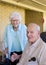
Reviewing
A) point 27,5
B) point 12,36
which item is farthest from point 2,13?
point 12,36

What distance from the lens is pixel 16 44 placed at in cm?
314

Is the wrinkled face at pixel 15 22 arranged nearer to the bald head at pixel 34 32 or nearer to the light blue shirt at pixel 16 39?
the light blue shirt at pixel 16 39

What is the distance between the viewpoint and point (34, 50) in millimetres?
2211

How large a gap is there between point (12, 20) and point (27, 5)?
4441 millimetres

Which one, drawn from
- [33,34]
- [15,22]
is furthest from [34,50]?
[15,22]

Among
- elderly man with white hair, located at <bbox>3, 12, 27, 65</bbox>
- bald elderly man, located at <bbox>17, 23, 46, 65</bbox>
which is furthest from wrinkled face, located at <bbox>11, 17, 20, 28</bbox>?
bald elderly man, located at <bbox>17, 23, 46, 65</bbox>

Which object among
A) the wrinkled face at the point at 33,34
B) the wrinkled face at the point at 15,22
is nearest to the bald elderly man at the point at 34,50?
the wrinkled face at the point at 33,34

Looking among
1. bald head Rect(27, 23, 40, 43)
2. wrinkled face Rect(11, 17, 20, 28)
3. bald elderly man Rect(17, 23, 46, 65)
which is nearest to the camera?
bald elderly man Rect(17, 23, 46, 65)

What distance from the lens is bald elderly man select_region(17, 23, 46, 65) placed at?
2107mm

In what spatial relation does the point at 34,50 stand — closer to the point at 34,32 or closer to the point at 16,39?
the point at 34,32

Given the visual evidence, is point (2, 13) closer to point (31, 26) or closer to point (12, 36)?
point (12, 36)

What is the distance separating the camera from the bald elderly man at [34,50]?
2107mm

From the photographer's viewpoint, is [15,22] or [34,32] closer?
[34,32]

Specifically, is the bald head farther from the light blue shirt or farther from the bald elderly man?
the light blue shirt
